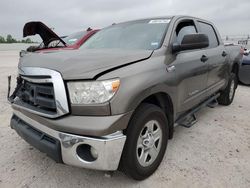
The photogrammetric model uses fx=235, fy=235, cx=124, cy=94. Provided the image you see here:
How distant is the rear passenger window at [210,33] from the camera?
13.3 ft

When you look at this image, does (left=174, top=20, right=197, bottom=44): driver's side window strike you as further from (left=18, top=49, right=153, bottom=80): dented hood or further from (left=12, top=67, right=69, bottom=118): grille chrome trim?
(left=12, top=67, right=69, bottom=118): grille chrome trim

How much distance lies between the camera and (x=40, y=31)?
17.5 ft

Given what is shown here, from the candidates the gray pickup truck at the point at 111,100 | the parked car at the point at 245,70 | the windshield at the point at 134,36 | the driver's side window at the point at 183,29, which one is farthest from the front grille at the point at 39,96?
the parked car at the point at 245,70

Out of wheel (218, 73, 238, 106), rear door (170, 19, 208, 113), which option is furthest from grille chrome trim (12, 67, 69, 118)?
wheel (218, 73, 238, 106)

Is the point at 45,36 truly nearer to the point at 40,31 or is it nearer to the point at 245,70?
the point at 40,31

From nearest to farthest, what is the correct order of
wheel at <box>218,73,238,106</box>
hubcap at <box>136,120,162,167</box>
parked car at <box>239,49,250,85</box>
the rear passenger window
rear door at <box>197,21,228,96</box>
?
hubcap at <box>136,120,162,167</box> → rear door at <box>197,21,228,96</box> → the rear passenger window → wheel at <box>218,73,238,106</box> → parked car at <box>239,49,250,85</box>

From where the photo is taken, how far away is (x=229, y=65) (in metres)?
4.73

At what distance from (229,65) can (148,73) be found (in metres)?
3.10

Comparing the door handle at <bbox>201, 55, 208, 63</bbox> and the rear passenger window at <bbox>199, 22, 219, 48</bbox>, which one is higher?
the rear passenger window at <bbox>199, 22, 219, 48</bbox>

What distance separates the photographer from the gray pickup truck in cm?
198

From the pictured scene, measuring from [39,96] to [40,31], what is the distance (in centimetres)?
357

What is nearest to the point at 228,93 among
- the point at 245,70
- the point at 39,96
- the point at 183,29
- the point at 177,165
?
the point at 183,29

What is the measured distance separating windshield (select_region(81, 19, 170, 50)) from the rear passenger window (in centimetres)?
122

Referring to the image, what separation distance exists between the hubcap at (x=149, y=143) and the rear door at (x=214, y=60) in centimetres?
167
